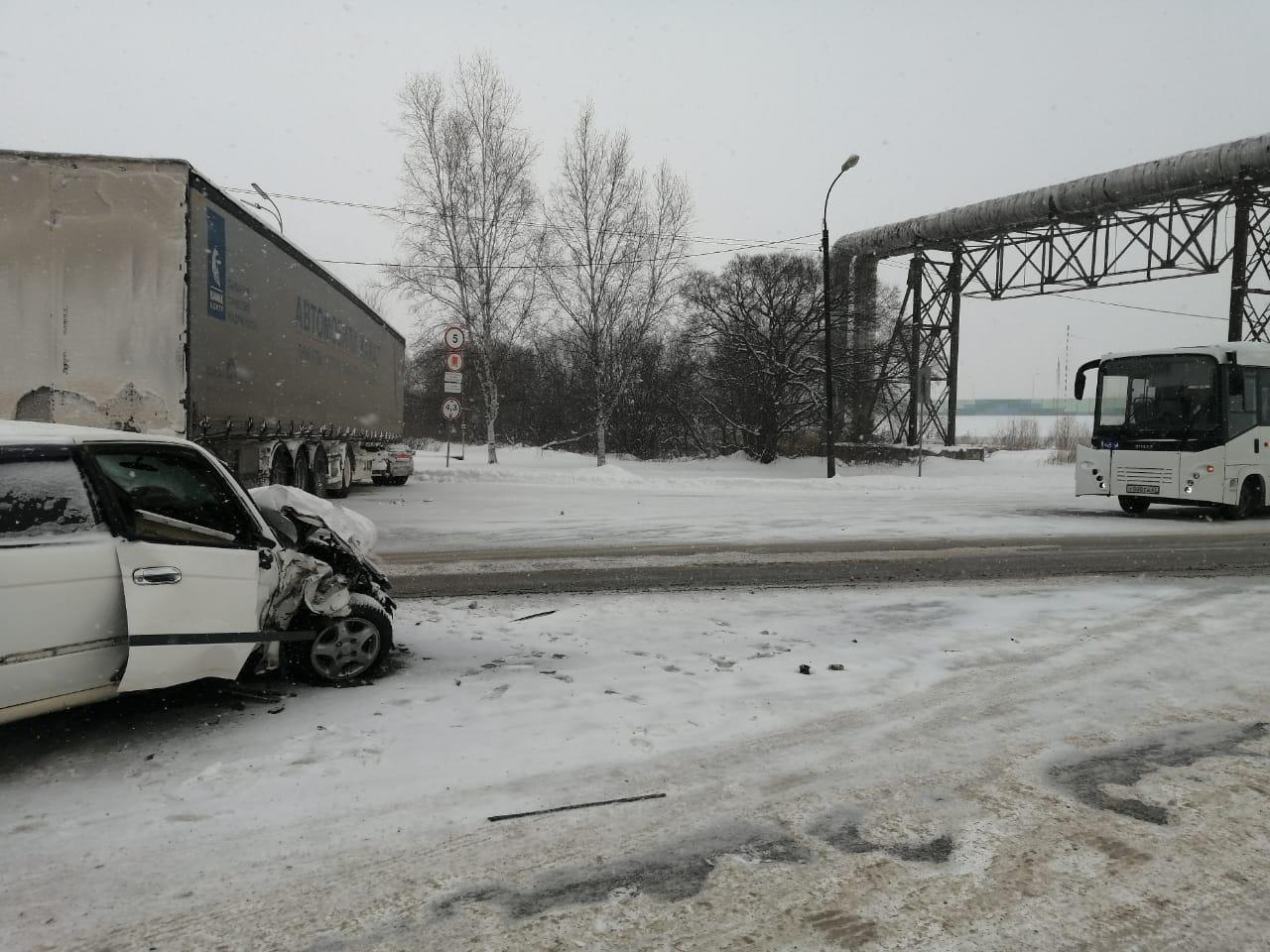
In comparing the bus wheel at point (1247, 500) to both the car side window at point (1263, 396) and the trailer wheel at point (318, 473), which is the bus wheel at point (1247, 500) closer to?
the car side window at point (1263, 396)

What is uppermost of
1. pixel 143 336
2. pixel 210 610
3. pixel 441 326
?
pixel 441 326

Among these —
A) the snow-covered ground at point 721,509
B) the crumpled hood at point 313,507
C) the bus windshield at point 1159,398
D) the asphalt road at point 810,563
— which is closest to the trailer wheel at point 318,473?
the snow-covered ground at point 721,509

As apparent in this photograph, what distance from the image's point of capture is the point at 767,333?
30.8 meters

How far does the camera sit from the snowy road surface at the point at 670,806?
8.50 feet

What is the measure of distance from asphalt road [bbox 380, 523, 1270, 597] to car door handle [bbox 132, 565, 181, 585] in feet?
12.0

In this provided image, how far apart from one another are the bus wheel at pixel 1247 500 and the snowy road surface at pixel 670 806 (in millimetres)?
10601

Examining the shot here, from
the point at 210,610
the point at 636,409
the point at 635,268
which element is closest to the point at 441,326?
the point at 635,268

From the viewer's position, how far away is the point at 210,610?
4.09 m

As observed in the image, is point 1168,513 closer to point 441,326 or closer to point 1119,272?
point 1119,272

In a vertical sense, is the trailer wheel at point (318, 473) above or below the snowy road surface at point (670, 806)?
above

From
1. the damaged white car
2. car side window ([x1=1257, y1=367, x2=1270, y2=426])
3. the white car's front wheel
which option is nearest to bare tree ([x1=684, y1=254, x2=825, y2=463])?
car side window ([x1=1257, y1=367, x2=1270, y2=426])

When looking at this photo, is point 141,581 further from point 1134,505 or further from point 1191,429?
point 1134,505

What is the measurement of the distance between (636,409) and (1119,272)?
60.6 ft

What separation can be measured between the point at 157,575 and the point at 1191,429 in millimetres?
15374
